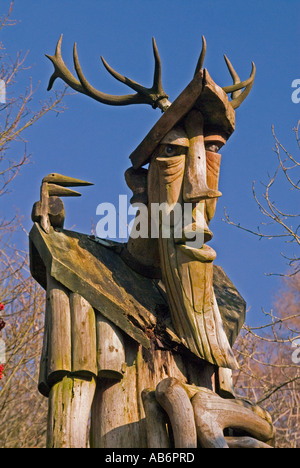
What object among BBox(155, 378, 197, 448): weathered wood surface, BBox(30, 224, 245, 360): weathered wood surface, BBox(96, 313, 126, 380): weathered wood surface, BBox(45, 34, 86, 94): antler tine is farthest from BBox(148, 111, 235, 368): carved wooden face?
BBox(45, 34, 86, 94): antler tine

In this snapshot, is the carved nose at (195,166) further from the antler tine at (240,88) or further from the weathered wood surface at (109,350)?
the weathered wood surface at (109,350)

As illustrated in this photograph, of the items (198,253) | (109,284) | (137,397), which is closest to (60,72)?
(109,284)

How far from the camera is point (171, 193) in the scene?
260 inches

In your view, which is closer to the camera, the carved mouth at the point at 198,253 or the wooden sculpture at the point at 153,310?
the wooden sculpture at the point at 153,310

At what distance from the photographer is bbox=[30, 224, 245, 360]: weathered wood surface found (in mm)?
6348

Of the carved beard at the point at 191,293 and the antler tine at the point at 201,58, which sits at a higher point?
the antler tine at the point at 201,58

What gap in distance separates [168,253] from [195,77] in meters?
1.29

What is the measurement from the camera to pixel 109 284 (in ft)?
21.7

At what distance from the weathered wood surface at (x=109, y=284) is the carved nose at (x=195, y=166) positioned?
2.67 feet

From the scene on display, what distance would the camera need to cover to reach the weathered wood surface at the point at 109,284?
6.35 metres

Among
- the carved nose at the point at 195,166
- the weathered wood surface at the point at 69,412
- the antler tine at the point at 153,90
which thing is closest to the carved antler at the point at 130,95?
the antler tine at the point at 153,90

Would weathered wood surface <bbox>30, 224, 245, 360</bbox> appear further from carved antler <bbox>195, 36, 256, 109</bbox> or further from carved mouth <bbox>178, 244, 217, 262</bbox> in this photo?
carved antler <bbox>195, 36, 256, 109</bbox>

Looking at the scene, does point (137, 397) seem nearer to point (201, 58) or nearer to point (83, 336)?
point (83, 336)
